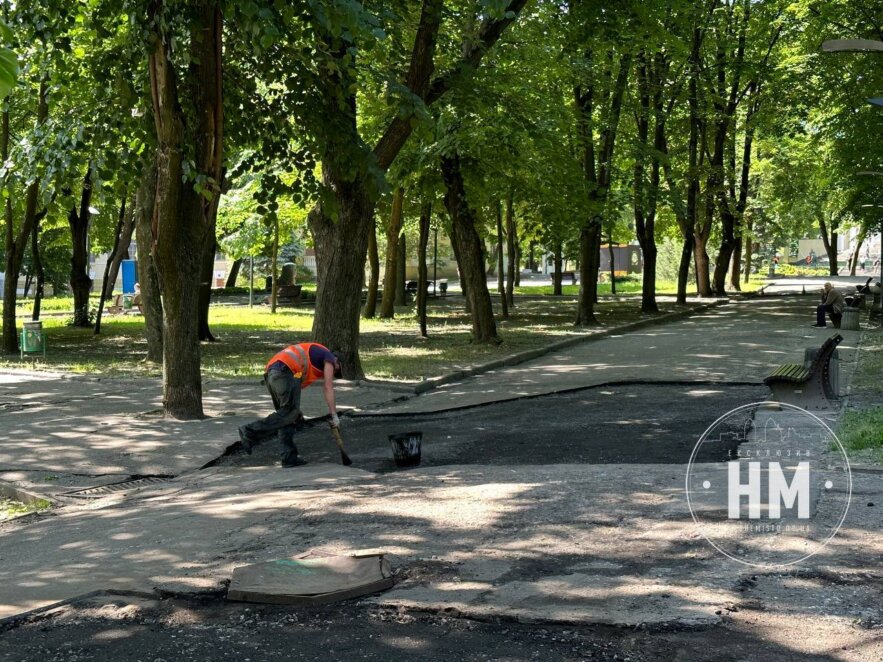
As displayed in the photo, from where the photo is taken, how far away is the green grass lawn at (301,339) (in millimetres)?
19312

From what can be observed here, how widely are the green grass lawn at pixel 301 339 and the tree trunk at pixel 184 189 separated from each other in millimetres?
4622

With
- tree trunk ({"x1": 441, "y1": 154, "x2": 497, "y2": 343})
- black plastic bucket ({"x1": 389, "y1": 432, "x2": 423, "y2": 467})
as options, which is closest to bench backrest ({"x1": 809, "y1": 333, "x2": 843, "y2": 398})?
black plastic bucket ({"x1": 389, "y1": 432, "x2": 423, "y2": 467})

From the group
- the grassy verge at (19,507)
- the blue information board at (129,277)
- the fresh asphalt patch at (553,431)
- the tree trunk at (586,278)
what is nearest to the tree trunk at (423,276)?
the tree trunk at (586,278)

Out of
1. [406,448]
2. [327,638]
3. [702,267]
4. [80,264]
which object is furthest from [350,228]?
[702,267]

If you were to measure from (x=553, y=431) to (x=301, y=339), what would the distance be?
15.5 m

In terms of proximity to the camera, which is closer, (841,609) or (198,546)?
(841,609)

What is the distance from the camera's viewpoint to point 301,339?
26.3 meters

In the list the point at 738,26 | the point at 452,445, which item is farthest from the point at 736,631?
the point at 738,26

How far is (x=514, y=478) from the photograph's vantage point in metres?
8.65

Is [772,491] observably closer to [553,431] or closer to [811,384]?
[553,431]

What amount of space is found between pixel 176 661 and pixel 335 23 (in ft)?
20.9

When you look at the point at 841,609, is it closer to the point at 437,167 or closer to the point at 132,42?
the point at 132,42

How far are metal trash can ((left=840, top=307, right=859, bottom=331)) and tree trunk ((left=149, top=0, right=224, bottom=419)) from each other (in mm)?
19111

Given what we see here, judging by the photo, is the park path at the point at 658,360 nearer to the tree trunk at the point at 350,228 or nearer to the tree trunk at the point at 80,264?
the tree trunk at the point at 350,228
